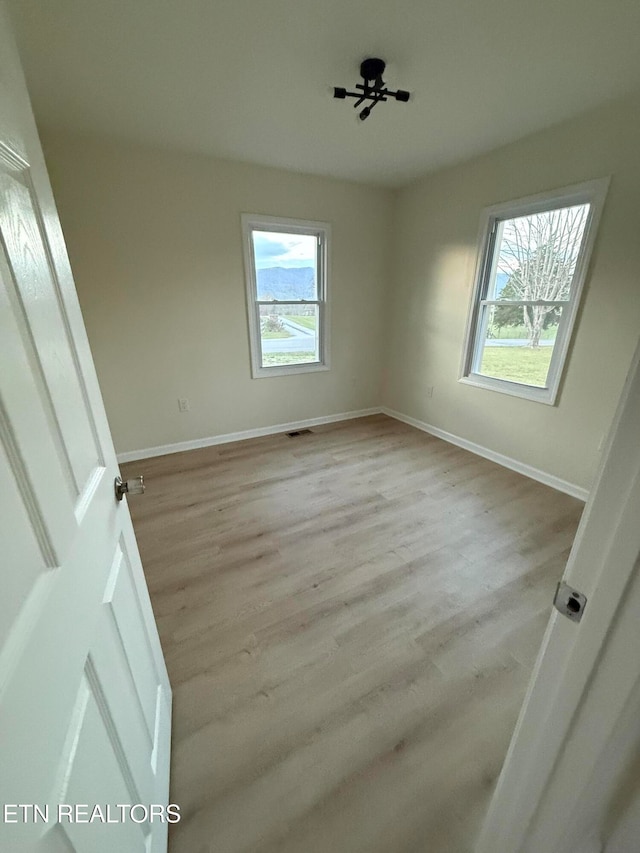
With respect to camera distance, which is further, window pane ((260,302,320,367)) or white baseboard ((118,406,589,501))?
window pane ((260,302,320,367))

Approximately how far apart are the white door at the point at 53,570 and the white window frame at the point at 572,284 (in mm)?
2891

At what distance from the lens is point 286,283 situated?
3.44m

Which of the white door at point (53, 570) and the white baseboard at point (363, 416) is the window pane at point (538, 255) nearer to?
the white baseboard at point (363, 416)

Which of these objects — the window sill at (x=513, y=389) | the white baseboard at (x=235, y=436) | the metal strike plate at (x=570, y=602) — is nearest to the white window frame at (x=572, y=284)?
the window sill at (x=513, y=389)

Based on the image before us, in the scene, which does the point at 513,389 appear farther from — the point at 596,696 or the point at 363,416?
the point at 596,696

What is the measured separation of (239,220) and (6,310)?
9.99 feet

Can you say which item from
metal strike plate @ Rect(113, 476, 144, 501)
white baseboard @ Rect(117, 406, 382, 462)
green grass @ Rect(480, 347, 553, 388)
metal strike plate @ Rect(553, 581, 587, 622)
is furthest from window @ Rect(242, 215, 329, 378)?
metal strike plate @ Rect(553, 581, 587, 622)

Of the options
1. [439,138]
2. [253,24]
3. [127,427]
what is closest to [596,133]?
[439,138]

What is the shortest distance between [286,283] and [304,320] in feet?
1.35

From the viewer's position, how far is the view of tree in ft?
7.97

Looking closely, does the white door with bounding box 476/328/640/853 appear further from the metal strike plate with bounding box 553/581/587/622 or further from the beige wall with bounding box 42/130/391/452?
the beige wall with bounding box 42/130/391/452

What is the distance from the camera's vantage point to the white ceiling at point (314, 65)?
1423 mm

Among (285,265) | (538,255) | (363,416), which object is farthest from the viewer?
(363,416)

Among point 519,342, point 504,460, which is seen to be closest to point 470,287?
point 519,342
